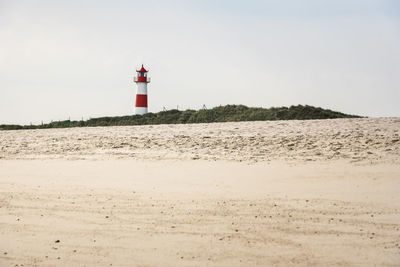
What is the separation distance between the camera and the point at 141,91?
3866cm

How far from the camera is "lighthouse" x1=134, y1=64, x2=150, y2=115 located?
37.3 meters

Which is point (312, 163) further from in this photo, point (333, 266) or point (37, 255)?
point (37, 255)

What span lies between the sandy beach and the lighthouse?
25377 mm

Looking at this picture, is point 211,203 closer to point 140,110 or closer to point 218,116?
point 218,116

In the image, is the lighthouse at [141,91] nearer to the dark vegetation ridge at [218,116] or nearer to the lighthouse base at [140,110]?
the lighthouse base at [140,110]

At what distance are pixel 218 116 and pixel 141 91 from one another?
50.1 ft

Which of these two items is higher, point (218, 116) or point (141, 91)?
point (141, 91)

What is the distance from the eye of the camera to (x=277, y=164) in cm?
895

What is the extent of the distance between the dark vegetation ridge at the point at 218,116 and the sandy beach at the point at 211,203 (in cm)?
991

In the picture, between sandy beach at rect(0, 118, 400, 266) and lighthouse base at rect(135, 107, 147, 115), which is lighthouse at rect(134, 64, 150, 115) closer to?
lighthouse base at rect(135, 107, 147, 115)

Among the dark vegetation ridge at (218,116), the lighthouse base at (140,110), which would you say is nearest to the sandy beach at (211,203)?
the dark vegetation ridge at (218,116)

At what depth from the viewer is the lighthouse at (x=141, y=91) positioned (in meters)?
37.3

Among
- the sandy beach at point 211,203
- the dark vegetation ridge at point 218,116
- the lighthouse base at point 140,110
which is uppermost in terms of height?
the lighthouse base at point 140,110

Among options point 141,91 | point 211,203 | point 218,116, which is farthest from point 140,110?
point 211,203
